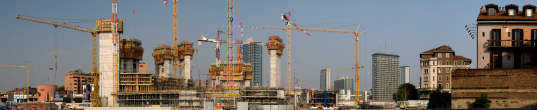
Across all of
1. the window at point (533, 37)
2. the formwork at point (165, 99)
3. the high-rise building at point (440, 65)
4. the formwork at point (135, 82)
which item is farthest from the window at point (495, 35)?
the formwork at point (135, 82)

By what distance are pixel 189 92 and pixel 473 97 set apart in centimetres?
9728

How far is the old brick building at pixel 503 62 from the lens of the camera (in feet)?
204

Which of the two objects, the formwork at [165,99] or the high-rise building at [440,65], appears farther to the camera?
the high-rise building at [440,65]

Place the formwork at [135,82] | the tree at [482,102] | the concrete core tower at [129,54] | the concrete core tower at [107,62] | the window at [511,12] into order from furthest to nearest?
1. the concrete core tower at [129,54]
2. the formwork at [135,82]
3. the concrete core tower at [107,62]
4. the window at [511,12]
5. the tree at [482,102]

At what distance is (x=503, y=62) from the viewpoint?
2768 inches

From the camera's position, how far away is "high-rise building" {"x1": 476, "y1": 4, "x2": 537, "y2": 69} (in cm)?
6981

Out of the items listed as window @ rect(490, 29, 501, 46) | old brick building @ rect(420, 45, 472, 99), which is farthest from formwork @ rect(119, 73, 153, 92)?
window @ rect(490, 29, 501, 46)

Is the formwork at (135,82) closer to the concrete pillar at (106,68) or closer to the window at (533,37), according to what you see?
the concrete pillar at (106,68)

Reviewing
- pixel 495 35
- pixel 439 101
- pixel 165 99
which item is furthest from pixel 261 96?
pixel 495 35

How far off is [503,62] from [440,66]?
99.5 metres

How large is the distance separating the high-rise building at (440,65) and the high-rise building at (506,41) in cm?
9531

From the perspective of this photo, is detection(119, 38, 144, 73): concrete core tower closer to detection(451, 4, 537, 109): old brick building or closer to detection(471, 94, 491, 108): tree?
detection(451, 4, 537, 109): old brick building

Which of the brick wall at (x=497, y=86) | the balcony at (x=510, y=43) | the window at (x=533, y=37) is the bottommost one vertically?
the brick wall at (x=497, y=86)

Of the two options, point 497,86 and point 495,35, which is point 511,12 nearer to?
point 495,35
